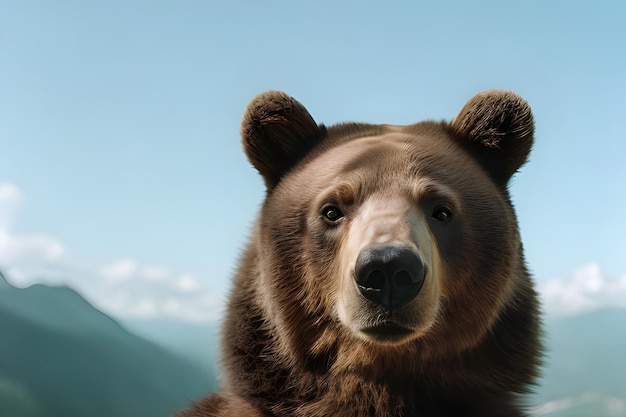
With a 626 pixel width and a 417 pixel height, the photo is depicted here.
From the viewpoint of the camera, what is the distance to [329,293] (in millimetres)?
4594

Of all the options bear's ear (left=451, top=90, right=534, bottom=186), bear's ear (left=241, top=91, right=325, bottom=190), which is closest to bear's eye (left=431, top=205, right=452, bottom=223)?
bear's ear (left=451, top=90, right=534, bottom=186)

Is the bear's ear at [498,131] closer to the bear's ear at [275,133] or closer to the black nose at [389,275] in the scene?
the bear's ear at [275,133]

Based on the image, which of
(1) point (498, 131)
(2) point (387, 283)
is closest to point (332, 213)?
(2) point (387, 283)

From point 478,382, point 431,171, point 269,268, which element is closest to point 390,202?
point 431,171

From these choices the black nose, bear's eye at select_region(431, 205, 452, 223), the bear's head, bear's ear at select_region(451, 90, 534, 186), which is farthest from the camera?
bear's ear at select_region(451, 90, 534, 186)

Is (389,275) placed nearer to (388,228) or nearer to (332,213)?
(388,228)

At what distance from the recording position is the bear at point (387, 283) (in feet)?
13.9

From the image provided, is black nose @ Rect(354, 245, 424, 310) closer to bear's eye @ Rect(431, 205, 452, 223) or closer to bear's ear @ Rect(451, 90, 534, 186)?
bear's eye @ Rect(431, 205, 452, 223)

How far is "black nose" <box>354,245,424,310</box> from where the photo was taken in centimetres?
392

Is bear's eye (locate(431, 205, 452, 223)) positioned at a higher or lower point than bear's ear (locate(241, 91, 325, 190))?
lower

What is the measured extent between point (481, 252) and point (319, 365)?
49.4 inches

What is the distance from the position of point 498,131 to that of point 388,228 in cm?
150

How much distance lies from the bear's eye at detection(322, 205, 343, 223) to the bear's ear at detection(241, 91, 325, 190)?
714mm

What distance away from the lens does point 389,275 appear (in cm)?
397
